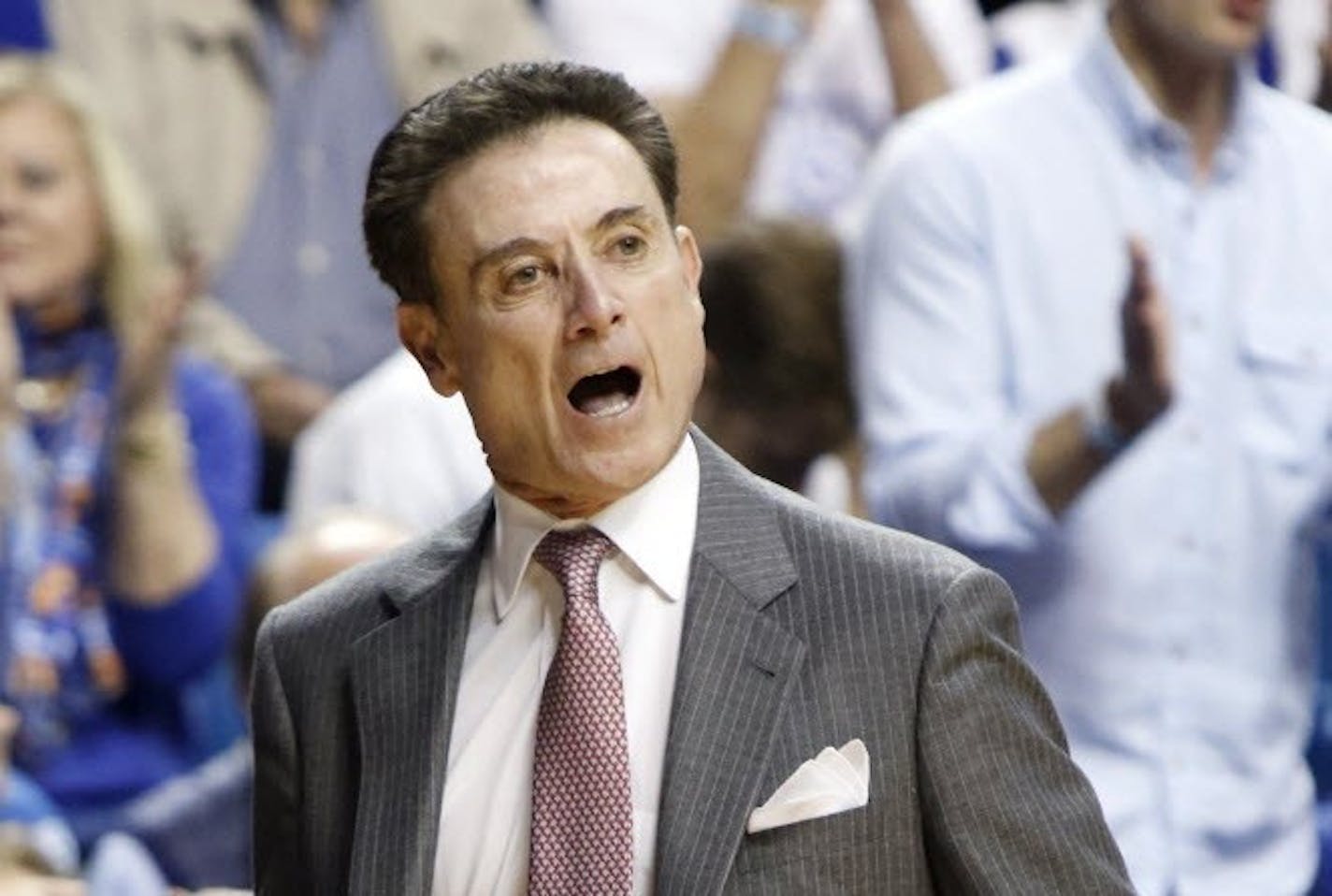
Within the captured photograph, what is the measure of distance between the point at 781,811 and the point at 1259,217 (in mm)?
2072

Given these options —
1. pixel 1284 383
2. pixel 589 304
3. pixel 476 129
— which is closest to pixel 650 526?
pixel 589 304

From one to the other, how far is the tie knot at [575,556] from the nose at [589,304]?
5.6 inches

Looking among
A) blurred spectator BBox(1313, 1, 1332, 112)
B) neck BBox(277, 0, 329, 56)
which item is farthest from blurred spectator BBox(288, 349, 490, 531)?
blurred spectator BBox(1313, 1, 1332, 112)

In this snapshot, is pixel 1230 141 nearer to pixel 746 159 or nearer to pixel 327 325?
pixel 746 159

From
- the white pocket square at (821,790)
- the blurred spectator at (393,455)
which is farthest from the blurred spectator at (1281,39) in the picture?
the white pocket square at (821,790)

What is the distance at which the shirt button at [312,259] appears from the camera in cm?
376

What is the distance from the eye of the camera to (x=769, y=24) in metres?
3.77

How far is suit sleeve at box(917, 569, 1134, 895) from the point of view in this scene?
5.11ft

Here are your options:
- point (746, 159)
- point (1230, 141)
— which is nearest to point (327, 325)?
point (746, 159)

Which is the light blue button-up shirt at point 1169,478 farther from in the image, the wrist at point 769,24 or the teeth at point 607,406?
the teeth at point 607,406

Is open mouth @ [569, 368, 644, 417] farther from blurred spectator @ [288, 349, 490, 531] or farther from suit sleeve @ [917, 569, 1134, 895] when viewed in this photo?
blurred spectator @ [288, 349, 490, 531]

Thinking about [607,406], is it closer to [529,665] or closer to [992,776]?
[529,665]

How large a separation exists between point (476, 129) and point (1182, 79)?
199 centimetres

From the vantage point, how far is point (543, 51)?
12.4 ft
